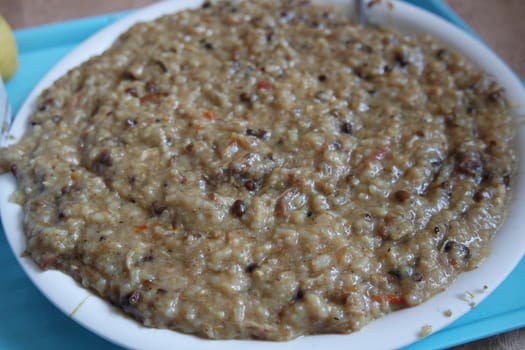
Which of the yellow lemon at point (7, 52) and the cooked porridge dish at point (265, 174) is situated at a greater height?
the cooked porridge dish at point (265, 174)

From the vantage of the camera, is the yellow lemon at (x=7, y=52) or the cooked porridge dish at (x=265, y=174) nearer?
the cooked porridge dish at (x=265, y=174)

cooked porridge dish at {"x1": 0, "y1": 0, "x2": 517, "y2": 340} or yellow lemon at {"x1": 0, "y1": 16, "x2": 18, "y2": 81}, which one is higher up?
cooked porridge dish at {"x1": 0, "y1": 0, "x2": 517, "y2": 340}

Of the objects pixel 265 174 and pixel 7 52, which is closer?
pixel 265 174

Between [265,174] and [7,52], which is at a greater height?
[265,174]

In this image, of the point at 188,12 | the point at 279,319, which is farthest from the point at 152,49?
the point at 279,319

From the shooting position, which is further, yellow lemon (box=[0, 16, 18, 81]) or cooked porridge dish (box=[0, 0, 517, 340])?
yellow lemon (box=[0, 16, 18, 81])
